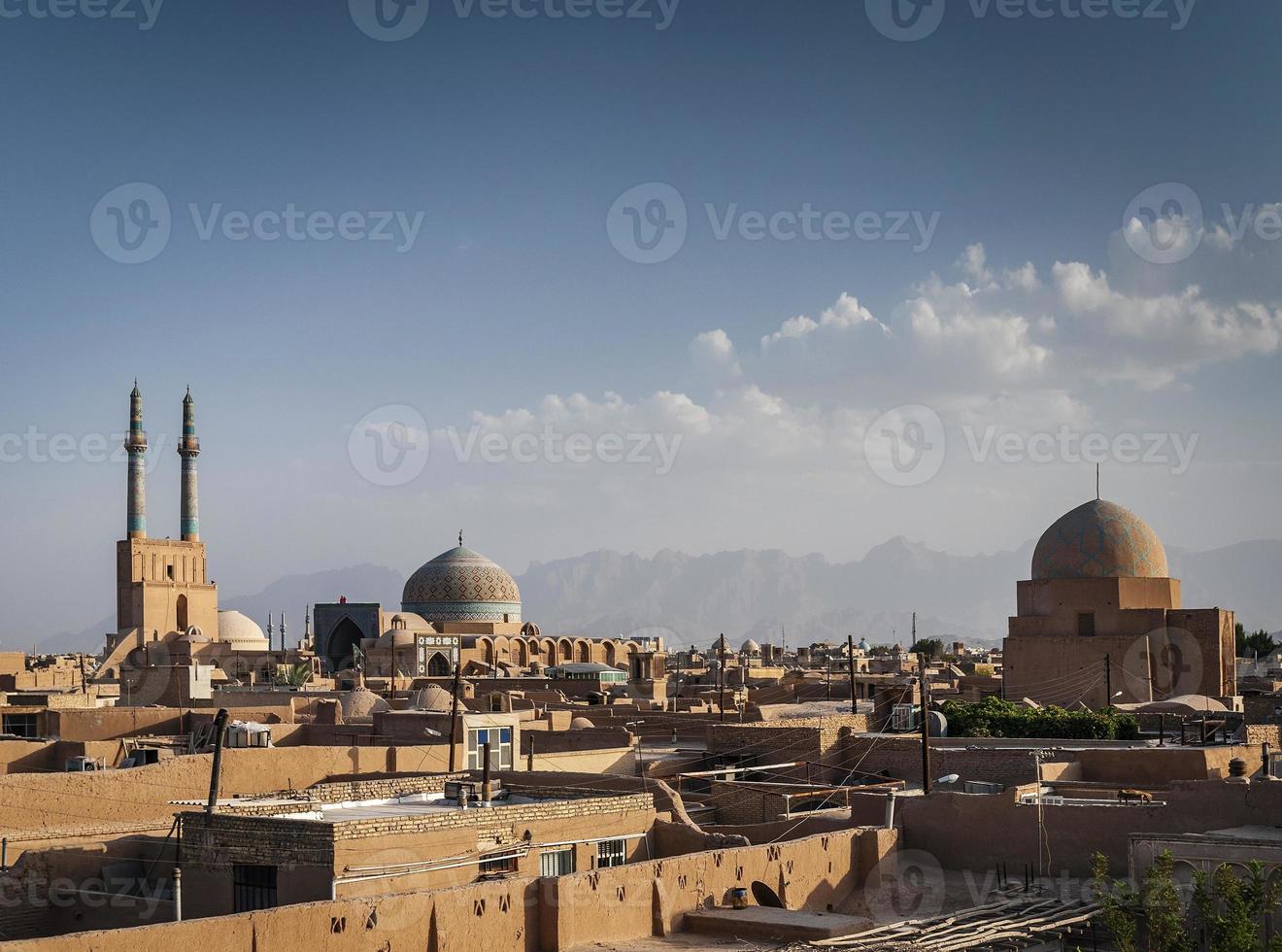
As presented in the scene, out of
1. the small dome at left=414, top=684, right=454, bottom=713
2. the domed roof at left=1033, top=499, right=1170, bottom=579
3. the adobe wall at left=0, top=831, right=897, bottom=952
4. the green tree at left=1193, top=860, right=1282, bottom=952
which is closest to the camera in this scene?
the adobe wall at left=0, top=831, right=897, bottom=952

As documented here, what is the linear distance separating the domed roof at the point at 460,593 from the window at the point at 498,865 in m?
58.0

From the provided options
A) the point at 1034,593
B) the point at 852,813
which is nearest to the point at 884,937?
the point at 852,813

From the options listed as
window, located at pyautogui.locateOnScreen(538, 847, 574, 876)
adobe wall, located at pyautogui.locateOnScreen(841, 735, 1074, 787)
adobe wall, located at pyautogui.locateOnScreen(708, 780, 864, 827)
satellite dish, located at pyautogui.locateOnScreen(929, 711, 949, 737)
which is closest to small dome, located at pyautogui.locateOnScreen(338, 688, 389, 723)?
satellite dish, located at pyautogui.locateOnScreen(929, 711, 949, 737)

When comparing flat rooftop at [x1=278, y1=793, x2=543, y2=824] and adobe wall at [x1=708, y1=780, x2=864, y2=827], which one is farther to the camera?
adobe wall at [x1=708, y1=780, x2=864, y2=827]

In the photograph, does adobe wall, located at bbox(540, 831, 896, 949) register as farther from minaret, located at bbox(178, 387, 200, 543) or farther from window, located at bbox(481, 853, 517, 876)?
minaret, located at bbox(178, 387, 200, 543)

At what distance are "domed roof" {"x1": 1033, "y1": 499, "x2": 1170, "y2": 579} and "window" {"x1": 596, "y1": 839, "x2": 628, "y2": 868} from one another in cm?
2569

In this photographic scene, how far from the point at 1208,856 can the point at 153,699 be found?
30.6 meters

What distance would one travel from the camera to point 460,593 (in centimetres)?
7162

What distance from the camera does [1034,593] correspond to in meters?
38.2

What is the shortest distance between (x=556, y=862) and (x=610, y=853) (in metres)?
0.85

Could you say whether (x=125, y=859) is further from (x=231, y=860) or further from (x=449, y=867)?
(x=449, y=867)

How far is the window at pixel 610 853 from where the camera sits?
1423 centimetres

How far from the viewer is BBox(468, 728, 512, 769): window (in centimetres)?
2228

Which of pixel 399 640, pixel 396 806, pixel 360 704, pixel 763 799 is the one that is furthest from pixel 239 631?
pixel 396 806
